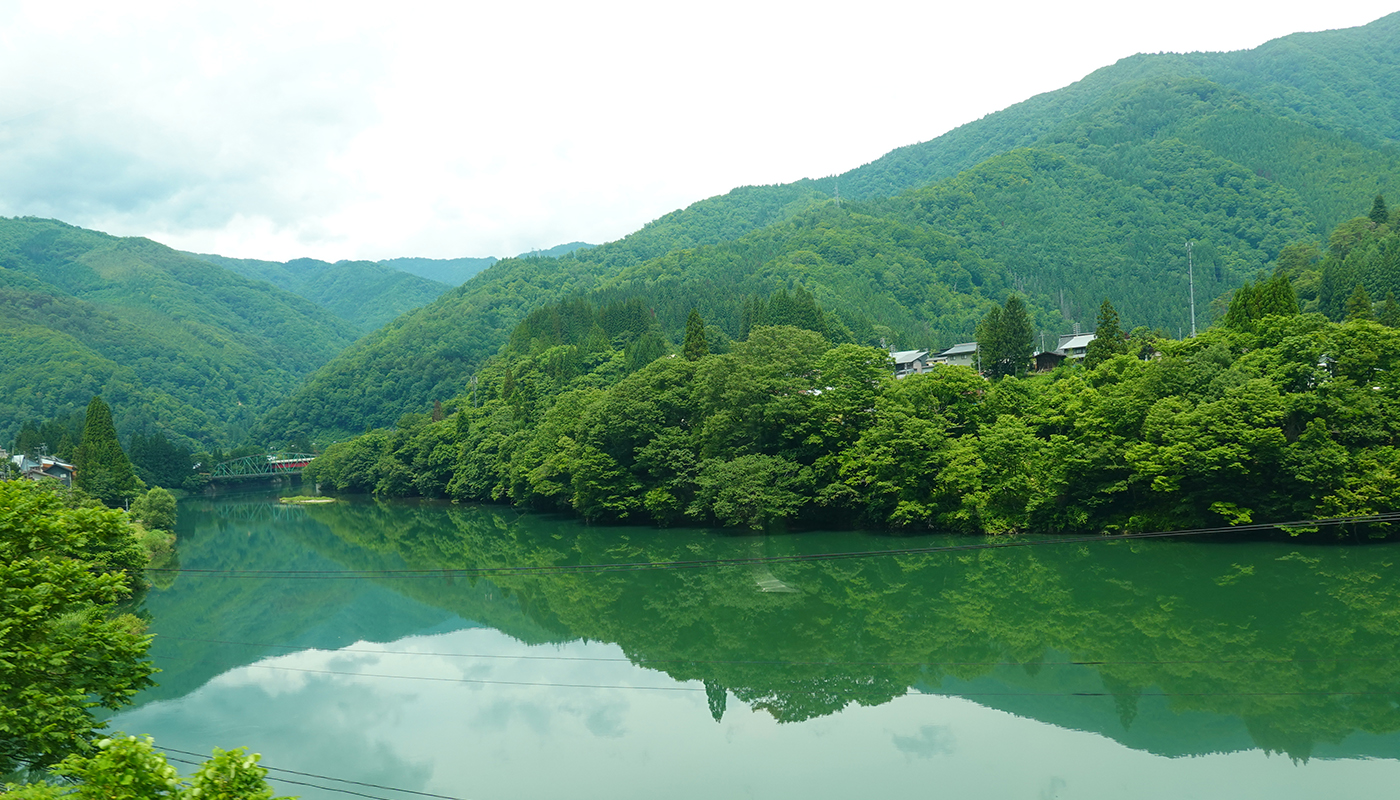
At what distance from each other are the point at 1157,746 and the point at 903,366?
6156 cm

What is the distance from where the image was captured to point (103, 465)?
211 feet

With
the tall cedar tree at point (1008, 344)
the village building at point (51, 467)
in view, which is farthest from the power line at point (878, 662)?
the village building at point (51, 467)

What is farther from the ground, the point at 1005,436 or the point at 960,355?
the point at 960,355

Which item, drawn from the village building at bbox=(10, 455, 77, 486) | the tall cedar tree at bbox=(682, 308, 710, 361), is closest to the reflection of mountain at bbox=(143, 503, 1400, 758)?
the tall cedar tree at bbox=(682, 308, 710, 361)

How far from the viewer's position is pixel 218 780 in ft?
29.2

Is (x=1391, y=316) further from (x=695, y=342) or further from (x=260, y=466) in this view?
(x=260, y=466)

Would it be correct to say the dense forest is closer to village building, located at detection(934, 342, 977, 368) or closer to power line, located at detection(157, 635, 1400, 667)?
power line, located at detection(157, 635, 1400, 667)

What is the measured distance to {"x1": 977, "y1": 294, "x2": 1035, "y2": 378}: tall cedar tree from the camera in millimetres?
58156

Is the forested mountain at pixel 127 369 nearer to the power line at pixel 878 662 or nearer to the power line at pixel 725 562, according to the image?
the power line at pixel 725 562

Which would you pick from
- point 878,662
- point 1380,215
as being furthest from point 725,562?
point 1380,215

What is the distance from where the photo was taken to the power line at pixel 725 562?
32.2m

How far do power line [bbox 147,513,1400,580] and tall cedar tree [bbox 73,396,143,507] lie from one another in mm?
21770

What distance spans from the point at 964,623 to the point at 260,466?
10744 centimetres

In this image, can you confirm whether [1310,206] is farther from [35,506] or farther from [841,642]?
[35,506]
